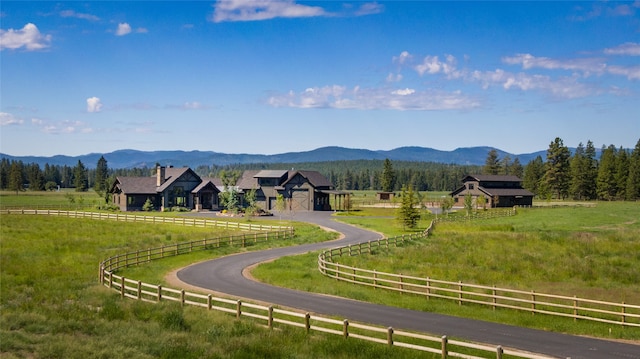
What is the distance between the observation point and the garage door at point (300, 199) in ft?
333

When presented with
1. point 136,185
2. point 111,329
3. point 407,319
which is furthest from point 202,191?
point 407,319

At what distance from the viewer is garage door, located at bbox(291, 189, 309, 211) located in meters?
101

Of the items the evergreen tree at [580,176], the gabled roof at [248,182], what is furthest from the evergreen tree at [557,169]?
the gabled roof at [248,182]

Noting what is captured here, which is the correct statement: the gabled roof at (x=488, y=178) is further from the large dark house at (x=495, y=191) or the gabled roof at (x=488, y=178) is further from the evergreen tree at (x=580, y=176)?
the evergreen tree at (x=580, y=176)

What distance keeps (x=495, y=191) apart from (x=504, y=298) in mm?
87329

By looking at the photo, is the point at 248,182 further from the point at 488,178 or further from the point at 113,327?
the point at 113,327

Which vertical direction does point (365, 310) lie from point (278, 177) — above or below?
below

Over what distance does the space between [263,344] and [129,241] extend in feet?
118

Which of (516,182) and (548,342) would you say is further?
(516,182)

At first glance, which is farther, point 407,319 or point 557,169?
point 557,169

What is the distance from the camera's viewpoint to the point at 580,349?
20.6 metres

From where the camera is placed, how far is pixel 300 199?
102m

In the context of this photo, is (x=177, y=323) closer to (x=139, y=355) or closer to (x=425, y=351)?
(x=139, y=355)

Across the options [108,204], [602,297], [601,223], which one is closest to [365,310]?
[602,297]
